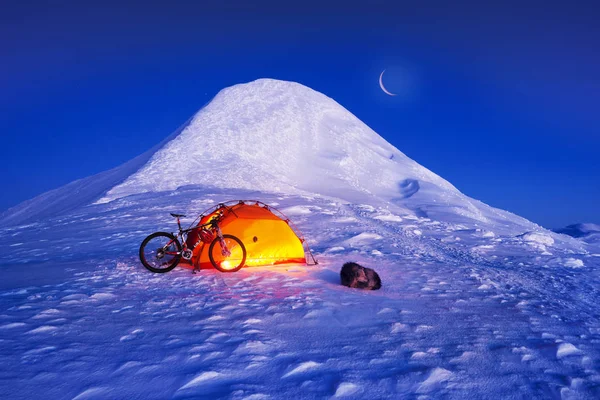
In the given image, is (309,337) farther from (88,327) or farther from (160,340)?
(88,327)

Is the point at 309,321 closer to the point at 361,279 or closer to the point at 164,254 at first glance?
the point at 361,279

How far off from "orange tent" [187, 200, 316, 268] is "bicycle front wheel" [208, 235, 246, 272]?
33cm

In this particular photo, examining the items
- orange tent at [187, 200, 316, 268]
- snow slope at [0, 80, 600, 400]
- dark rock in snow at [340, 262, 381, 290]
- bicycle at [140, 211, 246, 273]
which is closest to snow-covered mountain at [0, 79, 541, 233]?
snow slope at [0, 80, 600, 400]

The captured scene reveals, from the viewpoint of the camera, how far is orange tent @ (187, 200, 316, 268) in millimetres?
9539

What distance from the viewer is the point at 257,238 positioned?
9.63m

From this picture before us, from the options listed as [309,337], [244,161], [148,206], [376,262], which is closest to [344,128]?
[244,161]

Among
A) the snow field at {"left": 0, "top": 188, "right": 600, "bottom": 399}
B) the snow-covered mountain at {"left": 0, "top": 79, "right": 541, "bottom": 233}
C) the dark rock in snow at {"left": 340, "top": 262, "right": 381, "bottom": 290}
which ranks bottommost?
the snow field at {"left": 0, "top": 188, "right": 600, "bottom": 399}

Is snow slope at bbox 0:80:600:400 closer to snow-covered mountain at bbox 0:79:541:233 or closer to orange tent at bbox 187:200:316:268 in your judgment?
orange tent at bbox 187:200:316:268

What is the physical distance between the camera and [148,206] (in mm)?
21750

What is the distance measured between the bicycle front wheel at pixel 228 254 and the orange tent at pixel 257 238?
33 cm

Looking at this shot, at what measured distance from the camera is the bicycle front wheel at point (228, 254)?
9039 millimetres

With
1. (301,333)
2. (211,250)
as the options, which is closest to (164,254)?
(211,250)

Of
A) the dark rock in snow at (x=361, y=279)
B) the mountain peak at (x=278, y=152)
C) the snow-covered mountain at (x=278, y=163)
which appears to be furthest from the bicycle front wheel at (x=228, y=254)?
the mountain peak at (x=278, y=152)

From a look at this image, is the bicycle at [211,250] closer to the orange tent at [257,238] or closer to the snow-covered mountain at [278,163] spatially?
the orange tent at [257,238]
